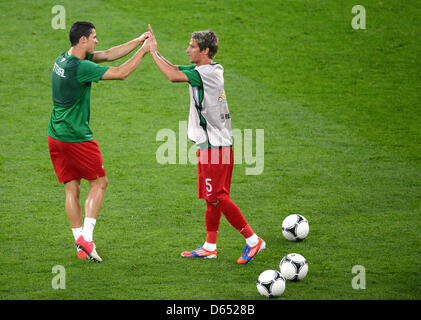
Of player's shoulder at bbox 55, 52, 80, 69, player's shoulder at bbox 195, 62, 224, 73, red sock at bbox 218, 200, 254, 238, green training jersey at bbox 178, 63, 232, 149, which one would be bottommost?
red sock at bbox 218, 200, 254, 238

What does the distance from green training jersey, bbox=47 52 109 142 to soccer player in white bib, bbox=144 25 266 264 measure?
2.33ft

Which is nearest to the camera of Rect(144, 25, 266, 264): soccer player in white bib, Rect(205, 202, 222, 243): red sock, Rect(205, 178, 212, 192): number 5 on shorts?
Rect(144, 25, 266, 264): soccer player in white bib

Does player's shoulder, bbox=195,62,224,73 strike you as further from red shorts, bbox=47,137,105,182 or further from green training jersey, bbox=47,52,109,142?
red shorts, bbox=47,137,105,182

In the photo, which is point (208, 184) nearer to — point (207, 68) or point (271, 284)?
point (207, 68)

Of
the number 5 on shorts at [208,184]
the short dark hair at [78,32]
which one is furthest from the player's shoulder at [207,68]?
the short dark hair at [78,32]

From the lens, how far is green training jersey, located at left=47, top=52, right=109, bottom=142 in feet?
20.3

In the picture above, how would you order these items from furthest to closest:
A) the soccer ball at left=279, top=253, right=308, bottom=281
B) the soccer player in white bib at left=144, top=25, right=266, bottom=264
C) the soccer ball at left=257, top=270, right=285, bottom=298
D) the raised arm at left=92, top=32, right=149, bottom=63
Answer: the raised arm at left=92, top=32, right=149, bottom=63, the soccer player in white bib at left=144, top=25, right=266, bottom=264, the soccer ball at left=279, top=253, right=308, bottom=281, the soccer ball at left=257, top=270, right=285, bottom=298

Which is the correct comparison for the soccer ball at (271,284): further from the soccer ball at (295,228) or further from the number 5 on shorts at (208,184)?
the soccer ball at (295,228)

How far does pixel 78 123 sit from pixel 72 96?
0.93 ft

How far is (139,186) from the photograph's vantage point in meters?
8.68

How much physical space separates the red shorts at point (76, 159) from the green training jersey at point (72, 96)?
66mm

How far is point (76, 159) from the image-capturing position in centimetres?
632

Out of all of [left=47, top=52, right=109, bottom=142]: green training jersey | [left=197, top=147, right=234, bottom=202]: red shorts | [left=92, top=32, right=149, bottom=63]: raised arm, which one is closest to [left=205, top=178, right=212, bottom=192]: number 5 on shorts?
[left=197, top=147, right=234, bottom=202]: red shorts
